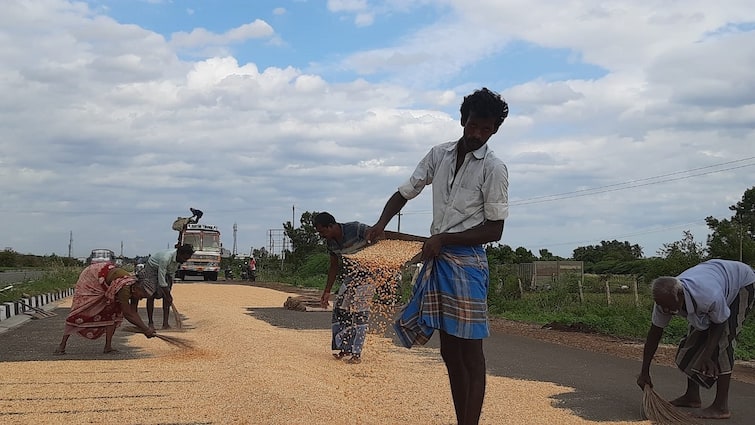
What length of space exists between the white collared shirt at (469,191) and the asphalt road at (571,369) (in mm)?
2234

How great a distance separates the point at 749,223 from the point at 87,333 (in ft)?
122

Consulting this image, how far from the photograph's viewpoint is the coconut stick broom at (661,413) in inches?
189

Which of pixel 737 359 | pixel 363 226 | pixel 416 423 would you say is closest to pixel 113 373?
pixel 363 226

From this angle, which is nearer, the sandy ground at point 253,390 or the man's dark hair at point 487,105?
the man's dark hair at point 487,105

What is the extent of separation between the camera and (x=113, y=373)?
6152mm

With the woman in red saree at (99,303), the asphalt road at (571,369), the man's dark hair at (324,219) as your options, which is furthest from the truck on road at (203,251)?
the man's dark hair at (324,219)

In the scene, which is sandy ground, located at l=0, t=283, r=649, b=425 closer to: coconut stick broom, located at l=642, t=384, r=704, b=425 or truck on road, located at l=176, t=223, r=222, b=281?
coconut stick broom, located at l=642, t=384, r=704, b=425

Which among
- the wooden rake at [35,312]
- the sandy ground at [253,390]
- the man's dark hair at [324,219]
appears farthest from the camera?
the wooden rake at [35,312]

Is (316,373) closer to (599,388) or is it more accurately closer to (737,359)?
(599,388)

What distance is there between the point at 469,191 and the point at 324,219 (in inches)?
123

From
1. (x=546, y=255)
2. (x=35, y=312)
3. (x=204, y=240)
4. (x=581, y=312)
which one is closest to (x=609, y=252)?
(x=546, y=255)

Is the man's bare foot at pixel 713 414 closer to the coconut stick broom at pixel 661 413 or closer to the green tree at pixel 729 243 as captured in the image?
the coconut stick broom at pixel 661 413

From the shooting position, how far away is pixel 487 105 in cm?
344

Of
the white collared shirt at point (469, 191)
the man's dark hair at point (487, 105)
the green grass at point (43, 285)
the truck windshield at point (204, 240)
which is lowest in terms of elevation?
→ the green grass at point (43, 285)
